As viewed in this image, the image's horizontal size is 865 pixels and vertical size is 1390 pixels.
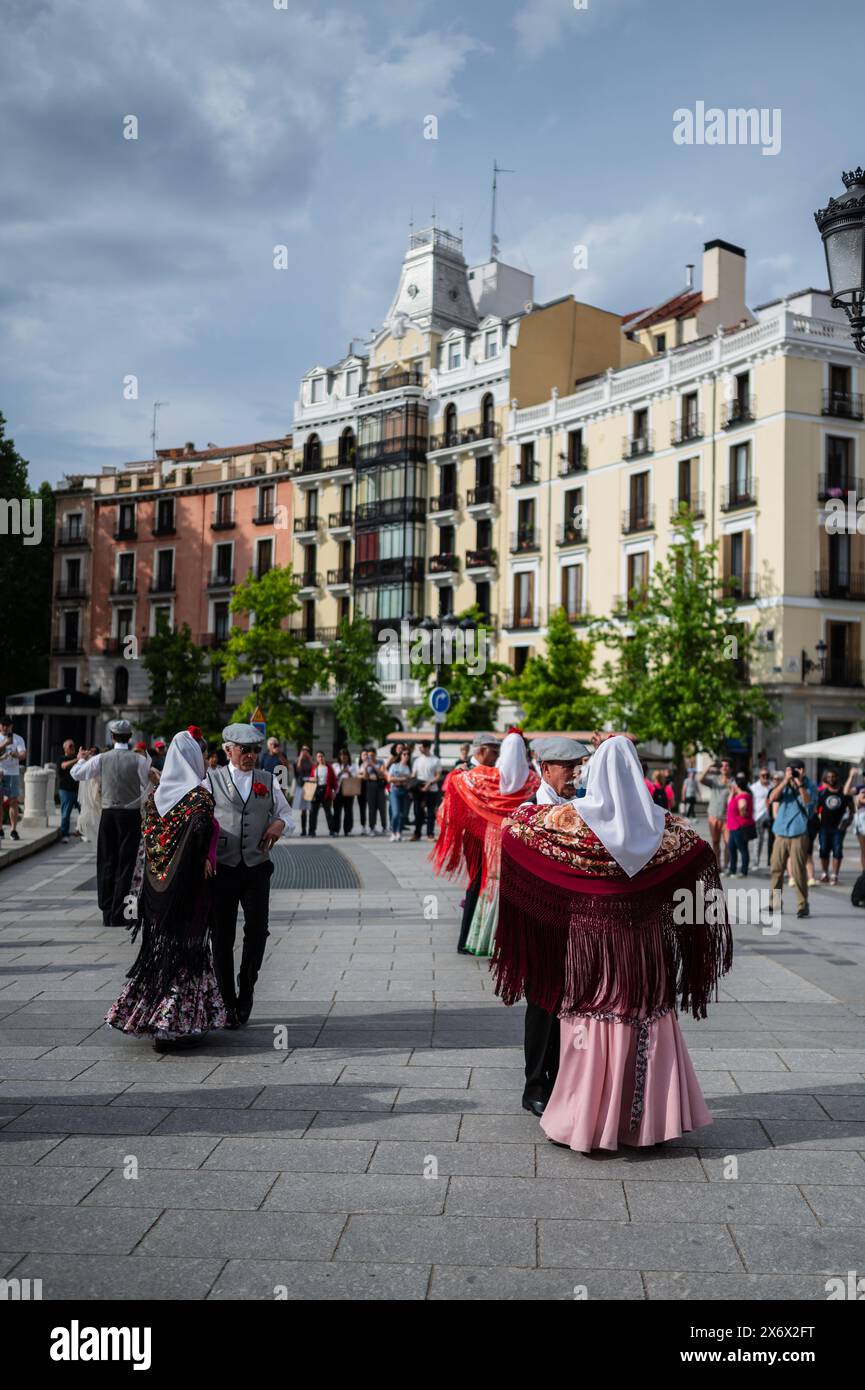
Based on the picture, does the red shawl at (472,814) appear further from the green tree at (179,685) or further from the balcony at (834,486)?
the green tree at (179,685)

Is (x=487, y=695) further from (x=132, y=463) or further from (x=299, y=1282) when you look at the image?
(x=299, y=1282)

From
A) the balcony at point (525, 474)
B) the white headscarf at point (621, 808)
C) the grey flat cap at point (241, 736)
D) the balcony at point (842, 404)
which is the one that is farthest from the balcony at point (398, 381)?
the white headscarf at point (621, 808)

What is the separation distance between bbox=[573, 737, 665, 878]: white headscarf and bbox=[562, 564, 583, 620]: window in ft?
134

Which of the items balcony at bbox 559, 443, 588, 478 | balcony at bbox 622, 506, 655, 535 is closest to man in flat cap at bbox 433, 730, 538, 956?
balcony at bbox 622, 506, 655, 535

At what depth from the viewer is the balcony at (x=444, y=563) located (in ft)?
168

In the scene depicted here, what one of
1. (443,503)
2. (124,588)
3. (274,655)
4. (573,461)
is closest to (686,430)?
(573,461)

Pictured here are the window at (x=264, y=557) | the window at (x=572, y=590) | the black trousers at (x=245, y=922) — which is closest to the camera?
the black trousers at (x=245, y=922)

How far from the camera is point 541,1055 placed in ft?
18.9

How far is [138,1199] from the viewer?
4512mm

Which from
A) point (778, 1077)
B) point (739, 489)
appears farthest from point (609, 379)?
point (778, 1077)

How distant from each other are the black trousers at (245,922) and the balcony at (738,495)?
34.0m

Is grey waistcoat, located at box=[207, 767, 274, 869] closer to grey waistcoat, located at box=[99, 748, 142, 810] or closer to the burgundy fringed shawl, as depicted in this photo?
the burgundy fringed shawl

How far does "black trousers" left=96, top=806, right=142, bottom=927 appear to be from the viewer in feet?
38.8

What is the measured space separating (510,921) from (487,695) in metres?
42.7
